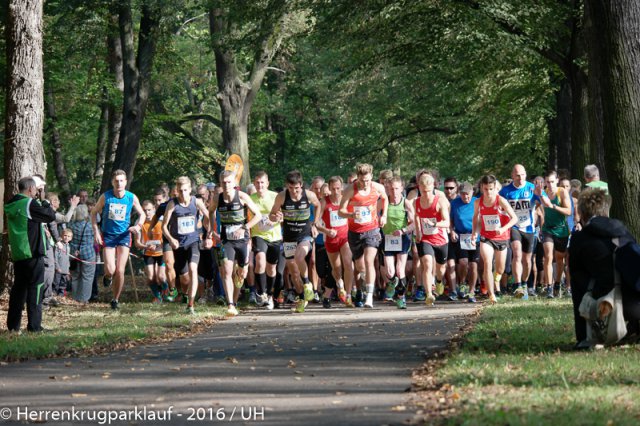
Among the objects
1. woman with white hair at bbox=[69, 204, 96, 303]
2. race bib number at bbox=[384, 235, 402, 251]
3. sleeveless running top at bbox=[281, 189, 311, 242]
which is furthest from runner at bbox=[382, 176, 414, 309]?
woman with white hair at bbox=[69, 204, 96, 303]

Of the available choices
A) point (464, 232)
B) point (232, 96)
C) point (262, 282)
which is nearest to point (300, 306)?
point (262, 282)

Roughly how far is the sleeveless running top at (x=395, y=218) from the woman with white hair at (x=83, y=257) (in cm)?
601

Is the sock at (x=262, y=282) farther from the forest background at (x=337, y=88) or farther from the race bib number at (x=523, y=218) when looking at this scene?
the forest background at (x=337, y=88)

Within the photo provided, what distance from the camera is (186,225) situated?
64.5 feet

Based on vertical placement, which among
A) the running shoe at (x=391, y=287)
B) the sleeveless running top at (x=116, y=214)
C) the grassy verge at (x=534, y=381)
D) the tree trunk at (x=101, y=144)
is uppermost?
the tree trunk at (x=101, y=144)

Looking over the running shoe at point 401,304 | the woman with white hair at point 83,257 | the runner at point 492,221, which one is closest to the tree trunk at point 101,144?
the woman with white hair at point 83,257

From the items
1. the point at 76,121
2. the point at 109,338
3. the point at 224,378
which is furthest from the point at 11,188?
the point at 76,121

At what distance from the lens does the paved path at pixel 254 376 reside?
8695 millimetres

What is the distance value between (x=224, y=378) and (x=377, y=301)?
11.3 m

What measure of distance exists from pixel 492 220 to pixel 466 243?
193 centimetres

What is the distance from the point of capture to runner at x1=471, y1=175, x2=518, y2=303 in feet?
63.5

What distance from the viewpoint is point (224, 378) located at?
10.5 meters

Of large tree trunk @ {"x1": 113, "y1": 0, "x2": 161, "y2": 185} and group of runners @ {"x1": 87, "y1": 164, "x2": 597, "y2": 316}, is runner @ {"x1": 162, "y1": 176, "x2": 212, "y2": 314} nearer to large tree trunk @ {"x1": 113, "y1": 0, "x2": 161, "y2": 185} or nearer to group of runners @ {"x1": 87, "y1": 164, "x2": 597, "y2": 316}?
group of runners @ {"x1": 87, "y1": 164, "x2": 597, "y2": 316}

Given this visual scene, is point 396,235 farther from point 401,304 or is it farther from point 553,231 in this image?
point 553,231
